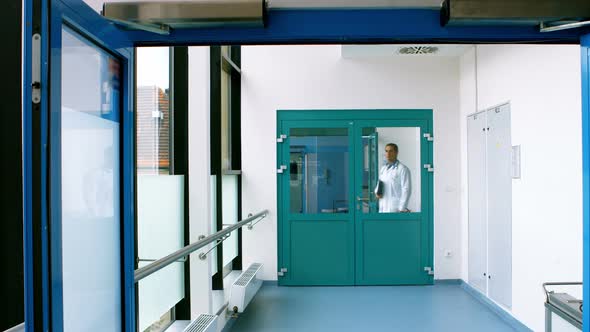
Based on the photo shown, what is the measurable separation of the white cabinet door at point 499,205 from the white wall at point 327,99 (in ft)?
3.08

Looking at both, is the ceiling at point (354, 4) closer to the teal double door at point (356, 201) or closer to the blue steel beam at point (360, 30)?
the blue steel beam at point (360, 30)

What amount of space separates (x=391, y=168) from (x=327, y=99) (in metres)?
1.25

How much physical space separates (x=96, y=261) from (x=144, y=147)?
4.78ft

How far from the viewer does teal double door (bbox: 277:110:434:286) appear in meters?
5.13

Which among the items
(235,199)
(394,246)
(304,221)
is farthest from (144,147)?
(394,246)

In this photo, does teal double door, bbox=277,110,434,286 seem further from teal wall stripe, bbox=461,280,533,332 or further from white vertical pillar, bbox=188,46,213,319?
white vertical pillar, bbox=188,46,213,319

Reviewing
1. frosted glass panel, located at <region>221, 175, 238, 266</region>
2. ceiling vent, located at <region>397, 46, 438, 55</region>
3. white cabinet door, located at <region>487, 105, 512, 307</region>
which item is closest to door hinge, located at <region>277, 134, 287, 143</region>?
frosted glass panel, located at <region>221, 175, 238, 266</region>

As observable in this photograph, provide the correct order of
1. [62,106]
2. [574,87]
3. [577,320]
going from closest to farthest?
[62,106], [577,320], [574,87]

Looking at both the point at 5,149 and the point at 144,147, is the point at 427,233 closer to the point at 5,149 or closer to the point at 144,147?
the point at 144,147

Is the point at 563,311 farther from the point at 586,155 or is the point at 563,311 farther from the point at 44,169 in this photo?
the point at 44,169

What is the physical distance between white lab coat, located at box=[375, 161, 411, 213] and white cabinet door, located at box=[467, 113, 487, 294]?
0.77 metres

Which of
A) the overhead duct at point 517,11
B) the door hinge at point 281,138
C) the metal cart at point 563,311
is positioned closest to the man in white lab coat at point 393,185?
the door hinge at point 281,138

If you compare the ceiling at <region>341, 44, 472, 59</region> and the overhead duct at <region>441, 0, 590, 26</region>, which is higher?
the ceiling at <region>341, 44, 472, 59</region>

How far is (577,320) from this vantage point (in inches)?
80.3
